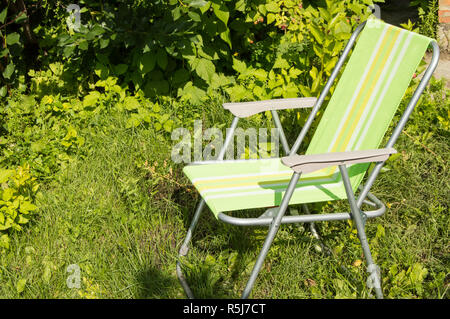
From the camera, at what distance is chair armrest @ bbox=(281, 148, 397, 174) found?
1.89m

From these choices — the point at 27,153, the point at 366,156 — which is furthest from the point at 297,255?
the point at 27,153

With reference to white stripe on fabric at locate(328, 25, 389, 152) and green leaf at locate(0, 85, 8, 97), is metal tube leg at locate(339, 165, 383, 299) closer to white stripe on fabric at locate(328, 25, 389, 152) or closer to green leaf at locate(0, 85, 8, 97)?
white stripe on fabric at locate(328, 25, 389, 152)

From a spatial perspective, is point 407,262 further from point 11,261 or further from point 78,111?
point 78,111

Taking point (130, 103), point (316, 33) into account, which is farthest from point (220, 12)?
point (130, 103)

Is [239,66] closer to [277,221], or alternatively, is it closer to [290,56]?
[290,56]

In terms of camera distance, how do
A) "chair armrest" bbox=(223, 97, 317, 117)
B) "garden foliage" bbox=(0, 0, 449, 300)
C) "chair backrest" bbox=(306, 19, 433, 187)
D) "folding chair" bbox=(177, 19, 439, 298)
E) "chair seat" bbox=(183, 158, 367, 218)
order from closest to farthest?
"folding chair" bbox=(177, 19, 439, 298)
"chair seat" bbox=(183, 158, 367, 218)
"chair backrest" bbox=(306, 19, 433, 187)
"chair armrest" bbox=(223, 97, 317, 117)
"garden foliage" bbox=(0, 0, 449, 300)

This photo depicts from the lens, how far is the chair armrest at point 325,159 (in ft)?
6.21

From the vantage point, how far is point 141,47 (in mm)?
3332

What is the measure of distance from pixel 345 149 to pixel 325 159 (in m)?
0.68

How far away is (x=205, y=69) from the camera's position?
11.9ft

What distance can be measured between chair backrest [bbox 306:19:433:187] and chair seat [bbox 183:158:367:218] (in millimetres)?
159

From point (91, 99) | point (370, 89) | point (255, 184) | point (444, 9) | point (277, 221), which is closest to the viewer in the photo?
point (277, 221)

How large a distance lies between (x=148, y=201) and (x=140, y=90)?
1136 millimetres

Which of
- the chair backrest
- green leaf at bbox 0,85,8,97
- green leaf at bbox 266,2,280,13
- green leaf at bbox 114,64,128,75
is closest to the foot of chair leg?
the chair backrest
